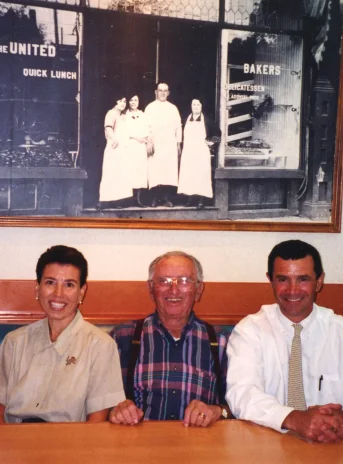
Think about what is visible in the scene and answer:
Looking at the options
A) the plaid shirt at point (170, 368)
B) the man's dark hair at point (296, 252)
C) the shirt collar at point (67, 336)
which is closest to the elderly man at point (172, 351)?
the plaid shirt at point (170, 368)

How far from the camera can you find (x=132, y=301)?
298 centimetres

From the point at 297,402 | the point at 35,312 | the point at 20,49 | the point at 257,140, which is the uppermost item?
the point at 20,49

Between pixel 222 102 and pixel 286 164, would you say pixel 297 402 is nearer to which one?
pixel 286 164

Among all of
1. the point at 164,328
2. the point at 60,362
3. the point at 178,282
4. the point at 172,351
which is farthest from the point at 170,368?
the point at 60,362

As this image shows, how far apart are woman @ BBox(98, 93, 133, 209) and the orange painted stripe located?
1.44 ft

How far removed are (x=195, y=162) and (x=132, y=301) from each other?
29.7 inches

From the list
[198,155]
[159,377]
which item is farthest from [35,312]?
[198,155]

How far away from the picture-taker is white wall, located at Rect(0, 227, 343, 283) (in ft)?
9.54

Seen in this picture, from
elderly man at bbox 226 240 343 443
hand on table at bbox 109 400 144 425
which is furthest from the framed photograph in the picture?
hand on table at bbox 109 400 144 425

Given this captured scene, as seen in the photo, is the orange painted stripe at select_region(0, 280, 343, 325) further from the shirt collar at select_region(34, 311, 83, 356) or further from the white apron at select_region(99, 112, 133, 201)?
the shirt collar at select_region(34, 311, 83, 356)

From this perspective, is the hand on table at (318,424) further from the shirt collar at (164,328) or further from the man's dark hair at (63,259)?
the man's dark hair at (63,259)

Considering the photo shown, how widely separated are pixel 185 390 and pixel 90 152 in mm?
1202

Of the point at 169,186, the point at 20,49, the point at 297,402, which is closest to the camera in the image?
the point at 297,402

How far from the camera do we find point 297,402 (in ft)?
7.69
